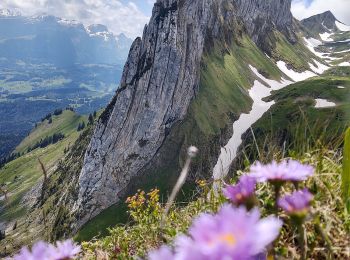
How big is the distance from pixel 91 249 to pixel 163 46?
164 meters

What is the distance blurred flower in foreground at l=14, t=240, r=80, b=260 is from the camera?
1.76 meters

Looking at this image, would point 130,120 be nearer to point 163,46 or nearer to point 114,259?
point 163,46

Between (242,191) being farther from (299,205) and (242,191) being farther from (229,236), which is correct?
(229,236)

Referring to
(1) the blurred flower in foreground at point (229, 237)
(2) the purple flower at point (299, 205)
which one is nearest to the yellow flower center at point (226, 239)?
(1) the blurred flower in foreground at point (229, 237)

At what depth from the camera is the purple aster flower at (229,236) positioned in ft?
3.76

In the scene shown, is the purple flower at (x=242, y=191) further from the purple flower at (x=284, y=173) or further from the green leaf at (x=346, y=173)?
the green leaf at (x=346, y=173)

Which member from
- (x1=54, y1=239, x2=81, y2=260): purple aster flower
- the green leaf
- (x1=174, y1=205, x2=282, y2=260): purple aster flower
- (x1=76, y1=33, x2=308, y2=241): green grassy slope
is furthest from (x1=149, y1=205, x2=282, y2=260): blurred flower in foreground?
(x1=76, y1=33, x2=308, y2=241): green grassy slope

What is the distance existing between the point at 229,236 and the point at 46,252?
124cm

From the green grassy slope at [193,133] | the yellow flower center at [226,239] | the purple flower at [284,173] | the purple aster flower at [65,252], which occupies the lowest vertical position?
the green grassy slope at [193,133]

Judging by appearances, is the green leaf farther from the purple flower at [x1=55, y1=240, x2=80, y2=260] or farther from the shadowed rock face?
the shadowed rock face

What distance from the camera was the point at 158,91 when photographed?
171125mm

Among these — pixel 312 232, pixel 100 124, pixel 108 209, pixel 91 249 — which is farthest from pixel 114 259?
pixel 100 124

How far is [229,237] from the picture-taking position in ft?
3.88

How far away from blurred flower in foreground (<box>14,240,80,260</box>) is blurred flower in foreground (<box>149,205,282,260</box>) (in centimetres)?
74
